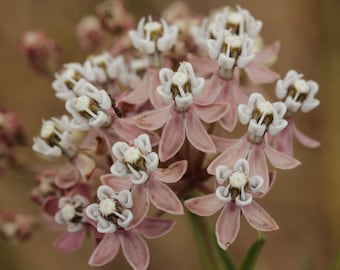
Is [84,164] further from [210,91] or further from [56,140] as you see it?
[210,91]

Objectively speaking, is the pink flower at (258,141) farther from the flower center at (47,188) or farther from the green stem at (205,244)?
the flower center at (47,188)

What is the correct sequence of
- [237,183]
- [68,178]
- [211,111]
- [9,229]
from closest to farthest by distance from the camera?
[237,183] < [211,111] < [68,178] < [9,229]

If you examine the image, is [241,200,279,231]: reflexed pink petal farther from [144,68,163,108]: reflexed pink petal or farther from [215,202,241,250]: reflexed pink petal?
[144,68,163,108]: reflexed pink petal

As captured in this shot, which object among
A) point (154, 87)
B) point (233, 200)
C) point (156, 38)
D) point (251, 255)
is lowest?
point (251, 255)

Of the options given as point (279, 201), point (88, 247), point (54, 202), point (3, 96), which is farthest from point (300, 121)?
point (54, 202)

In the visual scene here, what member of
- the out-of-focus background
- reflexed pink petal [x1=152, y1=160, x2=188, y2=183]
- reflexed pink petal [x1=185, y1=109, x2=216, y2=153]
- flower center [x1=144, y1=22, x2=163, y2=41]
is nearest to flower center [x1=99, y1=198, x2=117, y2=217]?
reflexed pink petal [x1=152, y1=160, x2=188, y2=183]

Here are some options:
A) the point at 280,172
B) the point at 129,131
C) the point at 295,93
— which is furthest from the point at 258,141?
the point at 280,172

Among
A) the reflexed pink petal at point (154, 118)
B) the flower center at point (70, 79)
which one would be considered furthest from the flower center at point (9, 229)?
the reflexed pink petal at point (154, 118)
